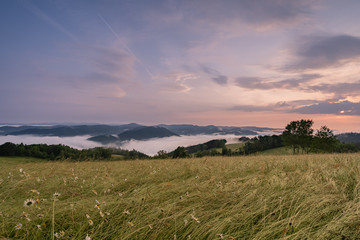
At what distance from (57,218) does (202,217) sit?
1908 mm

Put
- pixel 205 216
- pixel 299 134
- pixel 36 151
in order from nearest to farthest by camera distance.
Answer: pixel 205 216 < pixel 36 151 < pixel 299 134

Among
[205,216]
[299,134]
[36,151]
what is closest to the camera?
[205,216]

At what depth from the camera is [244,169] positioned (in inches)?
243

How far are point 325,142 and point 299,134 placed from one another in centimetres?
656

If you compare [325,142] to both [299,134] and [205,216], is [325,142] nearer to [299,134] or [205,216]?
[299,134]

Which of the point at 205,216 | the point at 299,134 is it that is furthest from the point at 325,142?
the point at 205,216

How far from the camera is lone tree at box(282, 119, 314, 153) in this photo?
2245 inches

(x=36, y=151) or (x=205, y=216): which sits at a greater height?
(x=205, y=216)

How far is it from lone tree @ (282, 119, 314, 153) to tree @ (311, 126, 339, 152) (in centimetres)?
207

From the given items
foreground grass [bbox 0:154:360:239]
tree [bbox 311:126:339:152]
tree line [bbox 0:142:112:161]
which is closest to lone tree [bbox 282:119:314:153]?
tree [bbox 311:126:339:152]

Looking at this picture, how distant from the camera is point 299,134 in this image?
2291 inches

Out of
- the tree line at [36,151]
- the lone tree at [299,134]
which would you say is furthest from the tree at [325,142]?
the tree line at [36,151]

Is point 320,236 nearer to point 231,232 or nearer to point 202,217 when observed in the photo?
point 231,232

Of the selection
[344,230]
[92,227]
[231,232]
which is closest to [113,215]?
[92,227]
